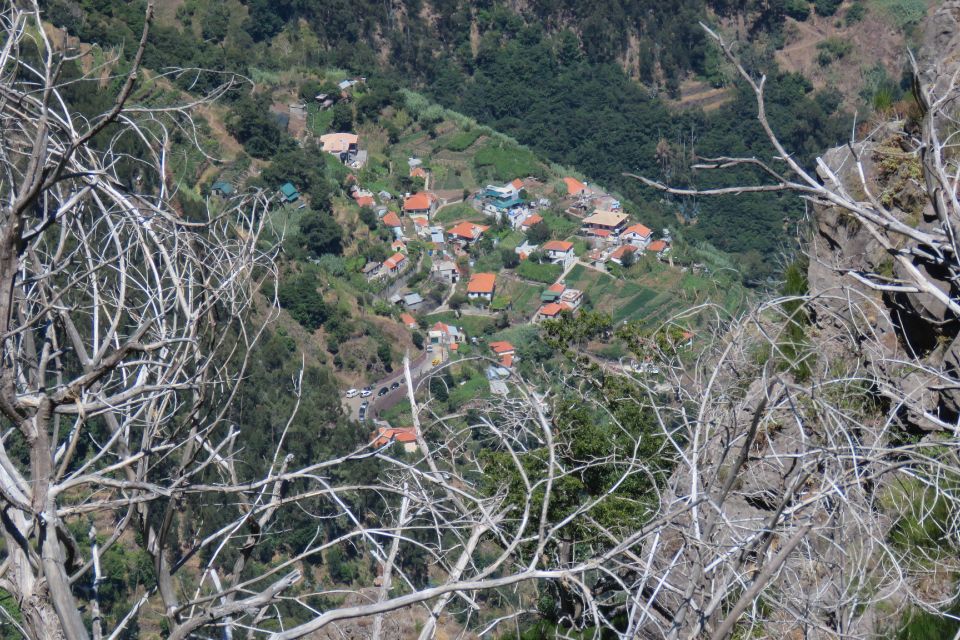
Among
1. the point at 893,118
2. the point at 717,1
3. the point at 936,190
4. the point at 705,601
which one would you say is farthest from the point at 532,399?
the point at 717,1

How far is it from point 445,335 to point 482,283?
4.04 m

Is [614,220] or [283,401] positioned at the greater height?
[283,401]

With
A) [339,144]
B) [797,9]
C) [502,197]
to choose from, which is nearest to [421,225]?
[502,197]

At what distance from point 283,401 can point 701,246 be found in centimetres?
1927

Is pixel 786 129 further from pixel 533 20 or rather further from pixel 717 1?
pixel 533 20

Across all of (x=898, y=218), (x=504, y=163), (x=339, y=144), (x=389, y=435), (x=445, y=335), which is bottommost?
(x=504, y=163)

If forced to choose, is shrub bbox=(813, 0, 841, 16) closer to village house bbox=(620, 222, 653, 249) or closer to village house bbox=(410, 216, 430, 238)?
village house bbox=(620, 222, 653, 249)

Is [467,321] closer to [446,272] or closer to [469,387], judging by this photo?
[446,272]

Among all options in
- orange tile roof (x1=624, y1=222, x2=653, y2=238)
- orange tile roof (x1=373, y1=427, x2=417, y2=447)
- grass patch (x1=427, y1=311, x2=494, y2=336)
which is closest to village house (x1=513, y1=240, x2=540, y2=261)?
orange tile roof (x1=624, y1=222, x2=653, y2=238)

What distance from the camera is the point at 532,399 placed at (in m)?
2.78

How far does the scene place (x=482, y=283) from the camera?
33.3 meters

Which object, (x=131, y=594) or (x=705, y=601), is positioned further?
(x=131, y=594)

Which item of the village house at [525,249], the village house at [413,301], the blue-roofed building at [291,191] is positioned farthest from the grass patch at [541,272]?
the blue-roofed building at [291,191]

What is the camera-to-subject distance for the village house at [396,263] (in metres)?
33.9
